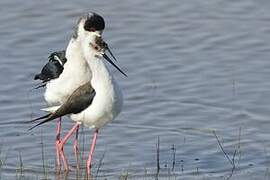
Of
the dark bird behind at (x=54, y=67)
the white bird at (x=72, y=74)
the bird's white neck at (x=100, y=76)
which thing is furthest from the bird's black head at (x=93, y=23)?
the dark bird behind at (x=54, y=67)

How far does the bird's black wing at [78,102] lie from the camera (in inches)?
325

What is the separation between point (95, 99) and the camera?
8.19 m

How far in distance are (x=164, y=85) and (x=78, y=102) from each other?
200 centimetres

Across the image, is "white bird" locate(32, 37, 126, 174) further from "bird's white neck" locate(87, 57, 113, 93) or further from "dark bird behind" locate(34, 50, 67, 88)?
"dark bird behind" locate(34, 50, 67, 88)

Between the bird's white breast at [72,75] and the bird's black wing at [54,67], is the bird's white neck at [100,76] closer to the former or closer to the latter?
the bird's white breast at [72,75]

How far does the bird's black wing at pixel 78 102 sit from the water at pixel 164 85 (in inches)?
19.3

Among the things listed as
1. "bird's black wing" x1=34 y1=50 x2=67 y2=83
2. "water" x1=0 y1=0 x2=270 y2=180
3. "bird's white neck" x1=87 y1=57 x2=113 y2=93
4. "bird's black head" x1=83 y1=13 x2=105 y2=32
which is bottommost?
"water" x1=0 y1=0 x2=270 y2=180

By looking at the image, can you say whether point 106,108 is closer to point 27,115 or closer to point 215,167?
point 215,167

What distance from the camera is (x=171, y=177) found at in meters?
8.21

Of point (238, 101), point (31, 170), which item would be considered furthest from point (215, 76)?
point (31, 170)

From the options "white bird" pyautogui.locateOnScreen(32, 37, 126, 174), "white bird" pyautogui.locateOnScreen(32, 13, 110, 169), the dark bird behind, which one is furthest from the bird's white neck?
the dark bird behind

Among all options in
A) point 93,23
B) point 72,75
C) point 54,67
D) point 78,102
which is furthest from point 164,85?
point 78,102

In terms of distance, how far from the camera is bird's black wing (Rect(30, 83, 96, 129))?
8.26m

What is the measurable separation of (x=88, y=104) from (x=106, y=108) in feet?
0.59
